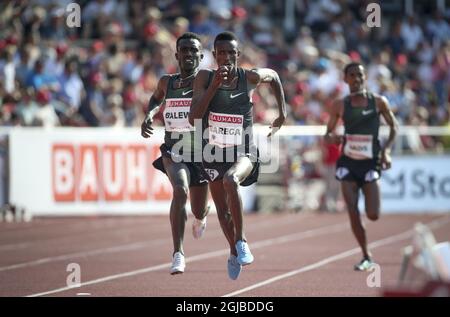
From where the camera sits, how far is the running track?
446 inches

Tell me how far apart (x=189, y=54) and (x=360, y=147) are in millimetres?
3459

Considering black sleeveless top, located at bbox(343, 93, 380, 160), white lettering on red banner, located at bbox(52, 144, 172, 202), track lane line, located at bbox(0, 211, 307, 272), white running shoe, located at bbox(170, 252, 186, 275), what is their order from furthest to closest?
white lettering on red banner, located at bbox(52, 144, 172, 202) < track lane line, located at bbox(0, 211, 307, 272) < black sleeveless top, located at bbox(343, 93, 380, 160) < white running shoe, located at bbox(170, 252, 186, 275)

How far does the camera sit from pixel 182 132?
1075cm

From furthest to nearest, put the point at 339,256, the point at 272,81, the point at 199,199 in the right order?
1. the point at 339,256
2. the point at 199,199
3. the point at 272,81

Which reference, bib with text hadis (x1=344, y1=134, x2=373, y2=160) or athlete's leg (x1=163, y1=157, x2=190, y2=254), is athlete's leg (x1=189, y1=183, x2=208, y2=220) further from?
bib with text hadis (x1=344, y1=134, x2=373, y2=160)

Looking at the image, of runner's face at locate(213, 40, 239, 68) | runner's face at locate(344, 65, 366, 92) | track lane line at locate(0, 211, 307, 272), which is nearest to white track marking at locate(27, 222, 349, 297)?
track lane line at locate(0, 211, 307, 272)

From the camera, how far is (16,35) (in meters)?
21.4

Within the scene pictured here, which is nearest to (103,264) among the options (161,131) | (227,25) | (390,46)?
(161,131)

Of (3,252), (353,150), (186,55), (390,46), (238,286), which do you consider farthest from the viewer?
(390,46)

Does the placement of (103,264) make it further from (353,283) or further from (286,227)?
(286,227)

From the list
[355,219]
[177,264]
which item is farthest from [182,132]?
[355,219]

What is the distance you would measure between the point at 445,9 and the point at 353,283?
61.5 feet

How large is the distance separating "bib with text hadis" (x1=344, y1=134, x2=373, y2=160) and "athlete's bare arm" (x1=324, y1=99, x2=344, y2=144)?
15cm

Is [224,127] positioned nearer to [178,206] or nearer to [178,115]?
[178,115]
